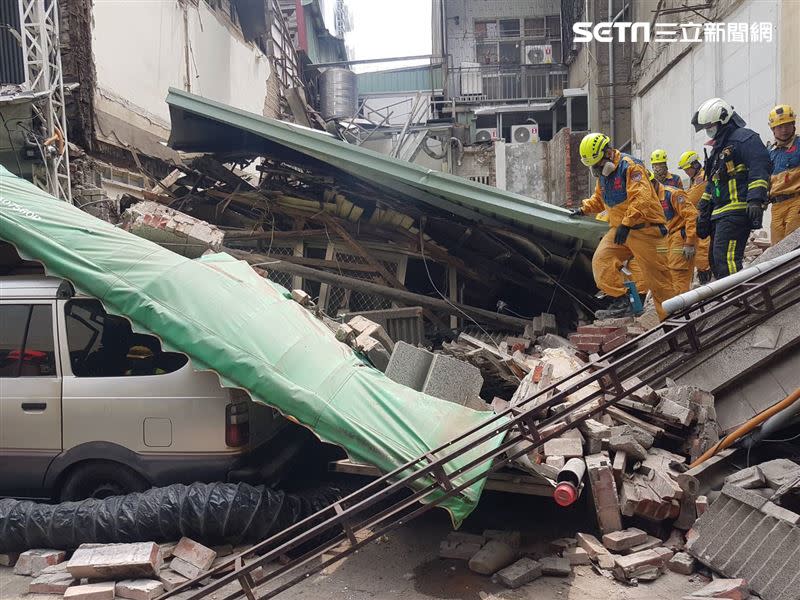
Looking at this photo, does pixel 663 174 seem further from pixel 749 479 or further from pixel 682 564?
pixel 682 564

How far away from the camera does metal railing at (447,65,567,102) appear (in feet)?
80.1

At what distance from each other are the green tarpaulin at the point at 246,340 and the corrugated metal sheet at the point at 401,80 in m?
22.3

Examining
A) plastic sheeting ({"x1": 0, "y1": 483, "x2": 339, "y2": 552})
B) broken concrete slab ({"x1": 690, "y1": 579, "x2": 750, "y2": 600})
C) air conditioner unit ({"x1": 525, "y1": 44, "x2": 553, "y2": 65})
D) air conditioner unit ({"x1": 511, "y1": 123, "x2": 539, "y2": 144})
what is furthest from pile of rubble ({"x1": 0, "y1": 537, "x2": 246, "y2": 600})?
air conditioner unit ({"x1": 525, "y1": 44, "x2": 553, "y2": 65})

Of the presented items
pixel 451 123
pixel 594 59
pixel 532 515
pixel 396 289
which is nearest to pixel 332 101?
pixel 451 123

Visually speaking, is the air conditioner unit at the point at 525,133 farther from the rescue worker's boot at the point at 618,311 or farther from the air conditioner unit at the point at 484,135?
the rescue worker's boot at the point at 618,311

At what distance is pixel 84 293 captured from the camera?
4.06 m

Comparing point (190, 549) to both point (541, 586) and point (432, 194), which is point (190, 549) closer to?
point (541, 586)

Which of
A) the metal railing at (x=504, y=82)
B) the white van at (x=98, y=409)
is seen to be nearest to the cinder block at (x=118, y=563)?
the white van at (x=98, y=409)

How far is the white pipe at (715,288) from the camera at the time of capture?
367cm

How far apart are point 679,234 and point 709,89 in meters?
4.87

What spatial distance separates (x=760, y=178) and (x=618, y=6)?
1283cm

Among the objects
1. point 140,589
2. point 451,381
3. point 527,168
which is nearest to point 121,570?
point 140,589

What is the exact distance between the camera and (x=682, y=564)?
359 cm

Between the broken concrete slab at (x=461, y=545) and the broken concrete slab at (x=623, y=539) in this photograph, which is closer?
the broken concrete slab at (x=623, y=539)
